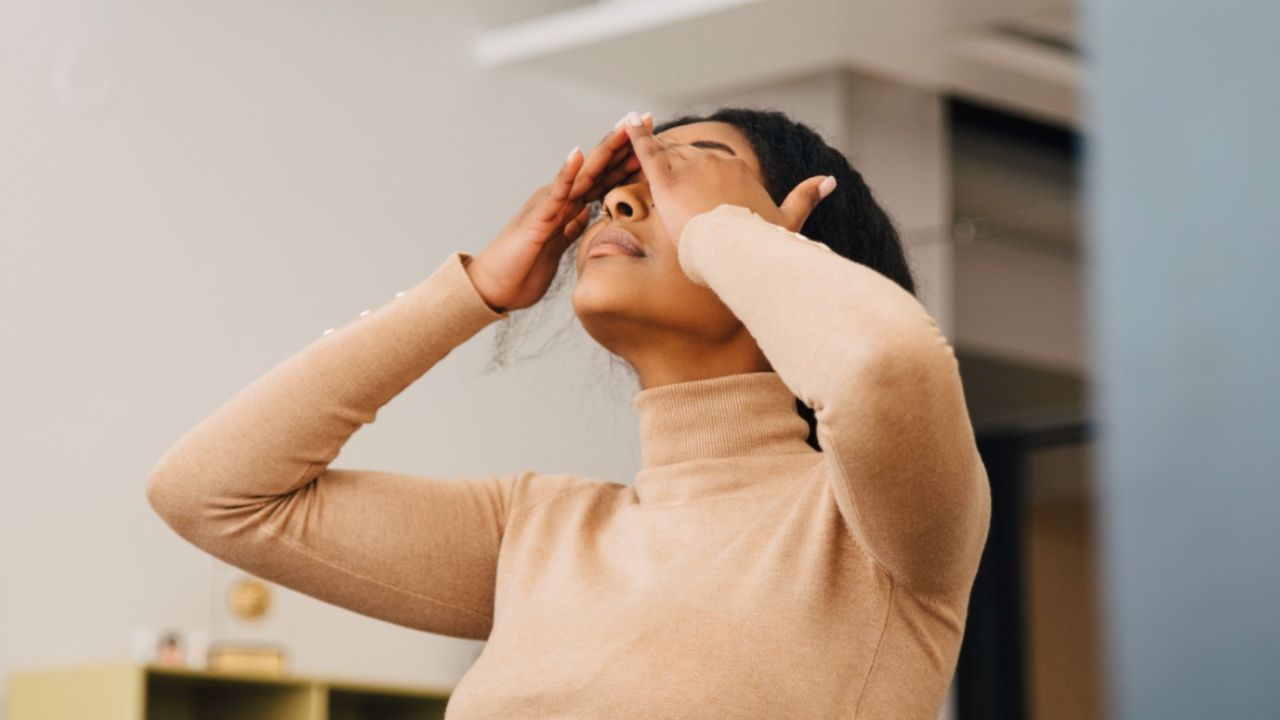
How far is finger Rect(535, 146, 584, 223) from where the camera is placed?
146 centimetres

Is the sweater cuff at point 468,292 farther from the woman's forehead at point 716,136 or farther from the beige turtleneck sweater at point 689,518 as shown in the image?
the woman's forehead at point 716,136

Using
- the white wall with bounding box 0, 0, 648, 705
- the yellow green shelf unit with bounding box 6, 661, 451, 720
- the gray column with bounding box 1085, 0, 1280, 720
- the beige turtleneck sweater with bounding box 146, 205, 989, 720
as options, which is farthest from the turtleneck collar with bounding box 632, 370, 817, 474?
the white wall with bounding box 0, 0, 648, 705

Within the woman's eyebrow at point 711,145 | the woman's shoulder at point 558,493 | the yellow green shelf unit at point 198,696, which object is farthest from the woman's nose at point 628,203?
the yellow green shelf unit at point 198,696

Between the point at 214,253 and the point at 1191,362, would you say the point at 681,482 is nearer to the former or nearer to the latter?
the point at 1191,362

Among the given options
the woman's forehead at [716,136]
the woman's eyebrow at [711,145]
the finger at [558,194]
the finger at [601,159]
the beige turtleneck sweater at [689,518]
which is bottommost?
the beige turtleneck sweater at [689,518]

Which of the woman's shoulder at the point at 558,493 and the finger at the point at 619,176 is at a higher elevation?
the finger at the point at 619,176

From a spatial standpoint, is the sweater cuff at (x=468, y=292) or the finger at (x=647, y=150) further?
the sweater cuff at (x=468, y=292)

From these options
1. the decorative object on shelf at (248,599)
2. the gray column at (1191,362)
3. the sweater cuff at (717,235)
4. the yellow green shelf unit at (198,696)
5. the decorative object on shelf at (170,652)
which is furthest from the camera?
the decorative object on shelf at (248,599)

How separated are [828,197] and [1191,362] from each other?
1152 millimetres

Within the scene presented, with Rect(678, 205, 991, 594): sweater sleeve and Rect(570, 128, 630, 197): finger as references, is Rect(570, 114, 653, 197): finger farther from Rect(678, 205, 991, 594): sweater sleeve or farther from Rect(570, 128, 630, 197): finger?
Rect(678, 205, 991, 594): sweater sleeve

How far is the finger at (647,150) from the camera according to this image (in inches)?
52.9

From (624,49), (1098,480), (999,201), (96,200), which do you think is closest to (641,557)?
(1098,480)

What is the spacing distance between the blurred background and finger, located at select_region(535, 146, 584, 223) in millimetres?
330

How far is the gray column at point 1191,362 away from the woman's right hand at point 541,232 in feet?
3.40
